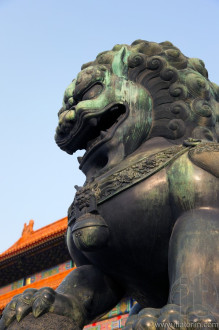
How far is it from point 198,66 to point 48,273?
14160mm

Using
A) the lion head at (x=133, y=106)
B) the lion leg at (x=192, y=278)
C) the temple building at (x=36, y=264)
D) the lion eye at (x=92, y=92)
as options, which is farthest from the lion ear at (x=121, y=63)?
the temple building at (x=36, y=264)

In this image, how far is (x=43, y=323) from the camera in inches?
80.7

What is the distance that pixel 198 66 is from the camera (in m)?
2.79

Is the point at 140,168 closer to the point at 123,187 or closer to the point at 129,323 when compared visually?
the point at 123,187

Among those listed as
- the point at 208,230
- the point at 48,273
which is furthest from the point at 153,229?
the point at 48,273

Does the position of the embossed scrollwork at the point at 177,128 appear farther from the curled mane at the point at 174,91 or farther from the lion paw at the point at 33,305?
the lion paw at the point at 33,305

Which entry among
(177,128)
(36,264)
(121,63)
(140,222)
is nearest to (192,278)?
(140,222)

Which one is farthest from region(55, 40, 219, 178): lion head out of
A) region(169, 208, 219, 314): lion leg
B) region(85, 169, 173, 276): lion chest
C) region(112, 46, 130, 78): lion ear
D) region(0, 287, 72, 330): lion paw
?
region(0, 287, 72, 330): lion paw

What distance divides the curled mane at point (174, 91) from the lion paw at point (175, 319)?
98 centimetres

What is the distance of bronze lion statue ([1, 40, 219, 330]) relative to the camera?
1932mm

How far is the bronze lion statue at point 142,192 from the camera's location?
1.93m

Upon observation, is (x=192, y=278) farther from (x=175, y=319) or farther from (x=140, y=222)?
(x=140, y=222)

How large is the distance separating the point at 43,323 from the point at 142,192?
685 mm

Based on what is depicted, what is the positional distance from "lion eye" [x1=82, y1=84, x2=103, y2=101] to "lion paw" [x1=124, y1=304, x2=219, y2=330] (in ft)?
4.01
